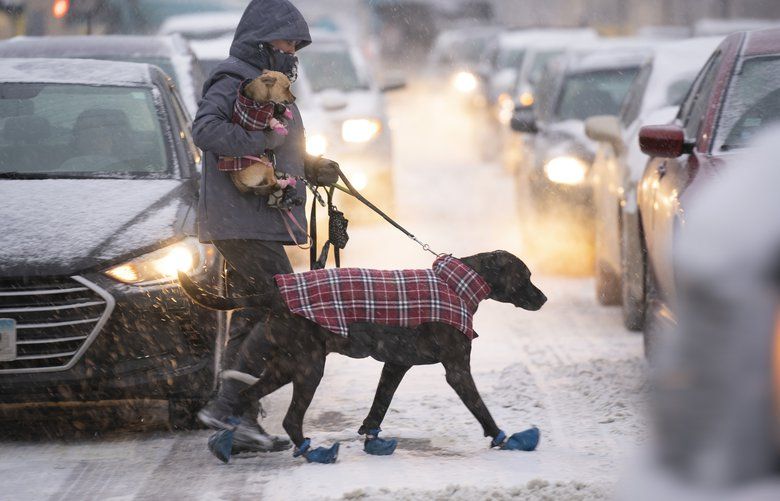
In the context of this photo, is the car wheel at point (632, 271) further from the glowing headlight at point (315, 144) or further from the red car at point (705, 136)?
the glowing headlight at point (315, 144)

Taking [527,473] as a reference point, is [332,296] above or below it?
above

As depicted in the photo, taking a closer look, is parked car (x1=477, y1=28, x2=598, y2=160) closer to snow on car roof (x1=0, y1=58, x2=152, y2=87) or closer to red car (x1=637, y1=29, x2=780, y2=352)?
snow on car roof (x1=0, y1=58, x2=152, y2=87)

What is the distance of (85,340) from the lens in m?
5.93

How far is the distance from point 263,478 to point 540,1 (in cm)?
5638

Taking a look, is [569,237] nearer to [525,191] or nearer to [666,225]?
[525,191]

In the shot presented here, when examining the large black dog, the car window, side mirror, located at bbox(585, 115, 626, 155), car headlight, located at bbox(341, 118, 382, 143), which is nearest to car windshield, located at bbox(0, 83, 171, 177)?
the large black dog

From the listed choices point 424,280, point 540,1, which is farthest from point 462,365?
point 540,1

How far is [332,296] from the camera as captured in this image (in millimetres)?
5473

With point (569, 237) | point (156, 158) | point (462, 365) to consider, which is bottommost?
point (569, 237)

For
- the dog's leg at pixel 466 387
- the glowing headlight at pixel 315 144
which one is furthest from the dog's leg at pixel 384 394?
the glowing headlight at pixel 315 144

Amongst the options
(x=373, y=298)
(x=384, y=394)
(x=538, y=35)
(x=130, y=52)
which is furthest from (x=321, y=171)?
(x=538, y=35)

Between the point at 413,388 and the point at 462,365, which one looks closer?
the point at 462,365

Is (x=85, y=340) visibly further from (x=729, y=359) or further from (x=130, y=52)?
(x=130, y=52)

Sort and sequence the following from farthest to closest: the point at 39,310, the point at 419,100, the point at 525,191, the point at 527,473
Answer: the point at 419,100, the point at 525,191, the point at 39,310, the point at 527,473
